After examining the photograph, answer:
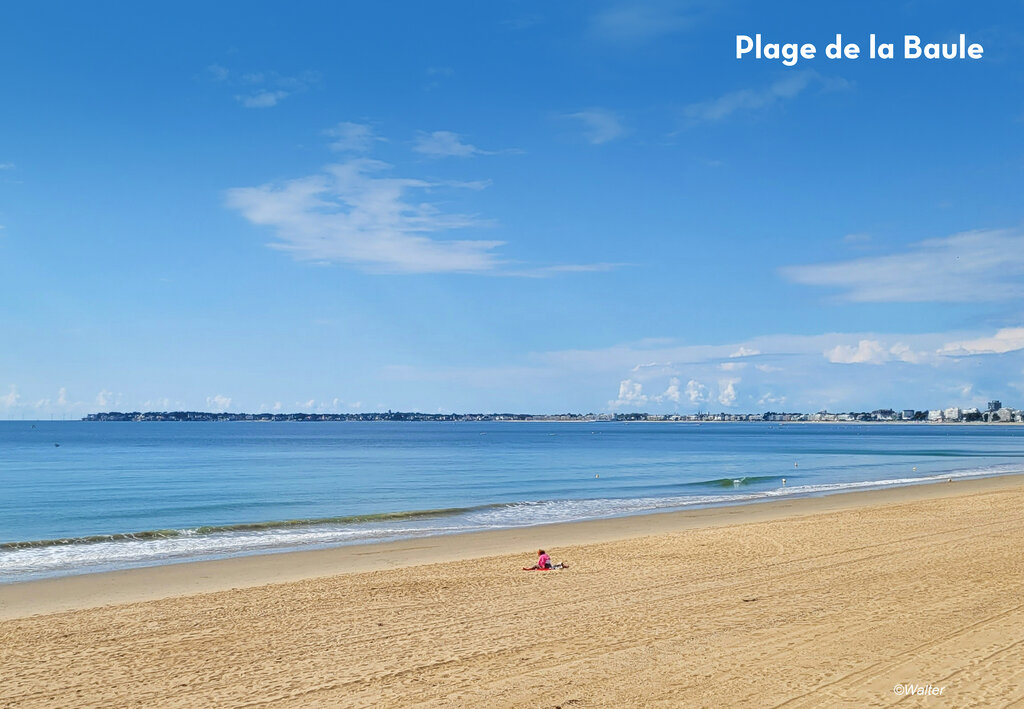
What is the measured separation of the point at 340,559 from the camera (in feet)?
56.9

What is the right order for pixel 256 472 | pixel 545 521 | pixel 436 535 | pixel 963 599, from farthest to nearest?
1. pixel 256 472
2. pixel 545 521
3. pixel 436 535
4. pixel 963 599

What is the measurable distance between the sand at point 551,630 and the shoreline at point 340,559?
0.37 feet

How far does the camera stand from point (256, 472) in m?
47.7

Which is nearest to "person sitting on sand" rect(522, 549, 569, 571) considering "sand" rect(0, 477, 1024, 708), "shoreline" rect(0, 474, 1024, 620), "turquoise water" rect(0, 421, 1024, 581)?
"sand" rect(0, 477, 1024, 708)

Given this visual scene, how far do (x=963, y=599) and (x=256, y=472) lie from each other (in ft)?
138

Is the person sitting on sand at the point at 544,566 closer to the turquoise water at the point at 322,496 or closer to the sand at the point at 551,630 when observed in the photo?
the sand at the point at 551,630

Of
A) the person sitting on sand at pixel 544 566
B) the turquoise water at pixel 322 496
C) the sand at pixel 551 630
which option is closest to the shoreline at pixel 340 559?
the sand at pixel 551 630

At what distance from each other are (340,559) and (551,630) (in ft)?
28.3

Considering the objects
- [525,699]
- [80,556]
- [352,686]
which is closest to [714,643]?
[525,699]

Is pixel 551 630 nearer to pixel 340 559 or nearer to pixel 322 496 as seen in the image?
pixel 340 559

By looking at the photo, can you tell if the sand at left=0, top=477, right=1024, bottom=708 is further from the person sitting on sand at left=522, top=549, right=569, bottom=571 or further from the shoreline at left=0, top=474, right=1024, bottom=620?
the person sitting on sand at left=522, top=549, right=569, bottom=571

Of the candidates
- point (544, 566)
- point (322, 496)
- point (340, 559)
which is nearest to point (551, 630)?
point (544, 566)

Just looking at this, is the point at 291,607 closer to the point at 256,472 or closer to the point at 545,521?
the point at 545,521

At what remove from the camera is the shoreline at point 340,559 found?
13594 millimetres
